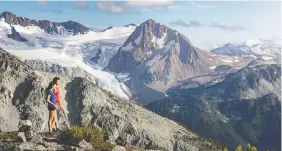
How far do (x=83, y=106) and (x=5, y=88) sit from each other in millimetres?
33068

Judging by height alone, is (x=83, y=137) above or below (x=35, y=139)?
below

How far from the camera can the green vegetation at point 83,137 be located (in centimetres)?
5111

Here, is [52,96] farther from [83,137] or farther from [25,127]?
[83,137]

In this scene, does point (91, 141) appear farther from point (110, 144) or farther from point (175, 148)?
point (175, 148)

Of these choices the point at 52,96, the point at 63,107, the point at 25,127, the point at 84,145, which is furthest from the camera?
the point at 63,107

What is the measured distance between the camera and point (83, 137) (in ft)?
173

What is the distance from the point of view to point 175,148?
19862cm

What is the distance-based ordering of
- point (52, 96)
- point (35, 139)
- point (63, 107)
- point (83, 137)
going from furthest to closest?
point (63, 107), point (83, 137), point (52, 96), point (35, 139)

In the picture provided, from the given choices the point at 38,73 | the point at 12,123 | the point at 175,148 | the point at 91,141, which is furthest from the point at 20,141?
the point at 175,148

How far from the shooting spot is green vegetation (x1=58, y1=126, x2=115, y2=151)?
5111 cm

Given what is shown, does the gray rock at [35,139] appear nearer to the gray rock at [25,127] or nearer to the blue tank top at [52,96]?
the gray rock at [25,127]

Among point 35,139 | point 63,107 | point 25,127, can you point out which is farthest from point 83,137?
point 63,107

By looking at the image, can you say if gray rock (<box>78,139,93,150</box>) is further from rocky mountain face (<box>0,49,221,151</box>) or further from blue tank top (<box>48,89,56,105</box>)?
rocky mountain face (<box>0,49,221,151</box>)

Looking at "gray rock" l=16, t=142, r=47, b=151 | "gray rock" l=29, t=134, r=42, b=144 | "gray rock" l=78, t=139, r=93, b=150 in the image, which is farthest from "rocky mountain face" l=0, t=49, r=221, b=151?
"gray rock" l=16, t=142, r=47, b=151
